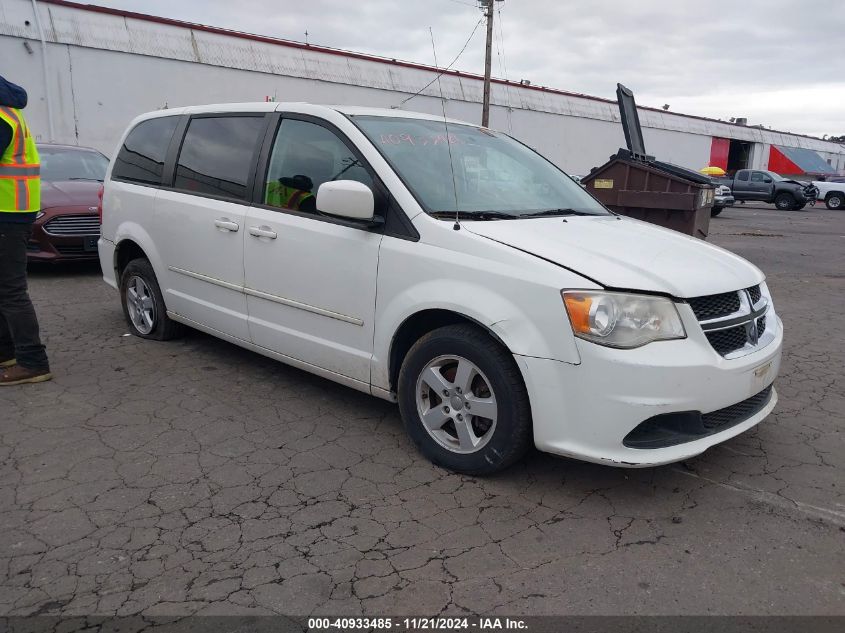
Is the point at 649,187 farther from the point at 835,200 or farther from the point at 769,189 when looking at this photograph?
the point at 835,200

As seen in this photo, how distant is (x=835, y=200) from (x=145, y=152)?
109ft

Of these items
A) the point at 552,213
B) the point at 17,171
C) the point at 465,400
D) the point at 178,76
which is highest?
the point at 178,76

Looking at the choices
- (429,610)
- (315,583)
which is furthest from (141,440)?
(429,610)

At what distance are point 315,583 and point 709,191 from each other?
21.9 ft

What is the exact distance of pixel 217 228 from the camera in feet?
14.5

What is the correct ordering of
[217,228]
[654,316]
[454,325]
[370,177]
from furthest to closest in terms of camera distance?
[217,228] → [370,177] → [454,325] → [654,316]

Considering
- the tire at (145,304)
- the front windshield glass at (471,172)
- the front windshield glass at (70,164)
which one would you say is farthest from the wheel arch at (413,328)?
the front windshield glass at (70,164)

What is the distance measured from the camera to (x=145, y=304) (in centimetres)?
548

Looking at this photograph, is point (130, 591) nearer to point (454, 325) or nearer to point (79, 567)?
point (79, 567)

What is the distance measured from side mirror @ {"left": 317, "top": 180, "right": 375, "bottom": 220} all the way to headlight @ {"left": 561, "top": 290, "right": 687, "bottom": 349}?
1135 millimetres

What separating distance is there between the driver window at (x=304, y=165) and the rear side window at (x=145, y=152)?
4.57 ft

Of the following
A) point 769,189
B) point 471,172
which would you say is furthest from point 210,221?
point 769,189

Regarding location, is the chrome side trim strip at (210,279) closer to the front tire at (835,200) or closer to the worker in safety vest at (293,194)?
the worker in safety vest at (293,194)

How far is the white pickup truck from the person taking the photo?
101 feet
